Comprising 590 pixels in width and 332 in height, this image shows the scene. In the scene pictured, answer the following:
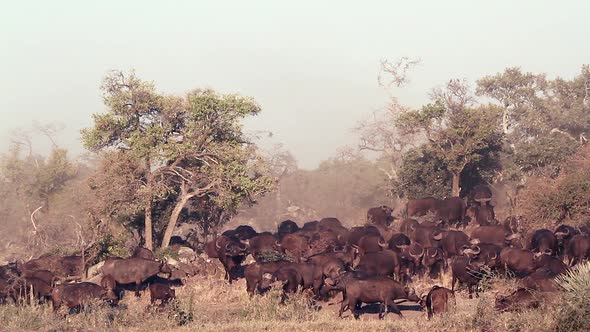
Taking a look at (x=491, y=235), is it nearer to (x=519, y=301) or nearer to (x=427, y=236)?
(x=427, y=236)

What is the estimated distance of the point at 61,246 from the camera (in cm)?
2289

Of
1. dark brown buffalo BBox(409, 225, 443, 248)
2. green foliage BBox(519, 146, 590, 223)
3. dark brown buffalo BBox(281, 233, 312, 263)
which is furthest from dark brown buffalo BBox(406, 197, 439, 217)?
dark brown buffalo BBox(281, 233, 312, 263)

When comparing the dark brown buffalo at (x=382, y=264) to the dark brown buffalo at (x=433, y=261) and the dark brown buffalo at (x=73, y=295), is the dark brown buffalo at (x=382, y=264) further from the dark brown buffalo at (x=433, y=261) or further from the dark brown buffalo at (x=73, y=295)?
the dark brown buffalo at (x=73, y=295)

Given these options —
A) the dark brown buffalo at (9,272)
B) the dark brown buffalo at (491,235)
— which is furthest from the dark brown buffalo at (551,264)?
the dark brown buffalo at (9,272)

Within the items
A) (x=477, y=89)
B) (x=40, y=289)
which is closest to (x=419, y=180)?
(x=477, y=89)

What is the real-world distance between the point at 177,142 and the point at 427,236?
35.1ft

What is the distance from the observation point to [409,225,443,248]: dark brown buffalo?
19609mm

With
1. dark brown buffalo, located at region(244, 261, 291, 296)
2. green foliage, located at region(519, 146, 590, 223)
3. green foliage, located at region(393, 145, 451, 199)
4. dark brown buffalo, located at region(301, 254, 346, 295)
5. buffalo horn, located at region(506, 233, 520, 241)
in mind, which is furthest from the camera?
green foliage, located at region(393, 145, 451, 199)

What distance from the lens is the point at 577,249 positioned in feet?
58.5

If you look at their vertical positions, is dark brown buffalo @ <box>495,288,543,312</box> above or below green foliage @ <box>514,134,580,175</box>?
below

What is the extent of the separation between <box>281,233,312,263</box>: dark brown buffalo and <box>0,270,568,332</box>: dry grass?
11.2 feet

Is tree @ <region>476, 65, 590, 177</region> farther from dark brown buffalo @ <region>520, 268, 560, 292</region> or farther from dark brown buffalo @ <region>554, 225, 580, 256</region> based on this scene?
dark brown buffalo @ <region>520, 268, 560, 292</region>

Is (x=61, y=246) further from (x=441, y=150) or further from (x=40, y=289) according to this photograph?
(x=441, y=150)

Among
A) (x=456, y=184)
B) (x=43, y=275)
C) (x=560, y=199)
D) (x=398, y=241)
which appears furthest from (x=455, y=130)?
(x=43, y=275)
